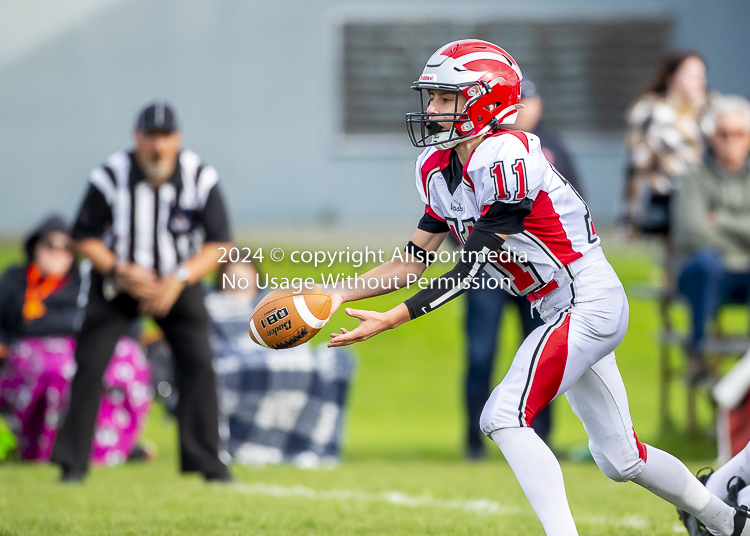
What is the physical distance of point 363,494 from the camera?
5.61 metres

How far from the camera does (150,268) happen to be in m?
6.15

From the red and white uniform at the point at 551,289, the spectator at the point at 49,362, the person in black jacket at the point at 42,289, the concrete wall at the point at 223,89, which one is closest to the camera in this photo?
the red and white uniform at the point at 551,289

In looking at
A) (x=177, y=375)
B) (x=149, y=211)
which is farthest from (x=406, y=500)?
(x=149, y=211)

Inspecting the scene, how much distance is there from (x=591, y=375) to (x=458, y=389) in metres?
8.03

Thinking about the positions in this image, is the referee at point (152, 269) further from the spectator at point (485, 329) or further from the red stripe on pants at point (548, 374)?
the red stripe on pants at point (548, 374)

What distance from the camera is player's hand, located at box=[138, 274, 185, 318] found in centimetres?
595

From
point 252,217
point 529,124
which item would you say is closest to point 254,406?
point 529,124

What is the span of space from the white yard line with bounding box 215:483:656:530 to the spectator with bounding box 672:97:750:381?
280cm

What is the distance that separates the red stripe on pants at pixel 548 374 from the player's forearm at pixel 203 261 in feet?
10.1

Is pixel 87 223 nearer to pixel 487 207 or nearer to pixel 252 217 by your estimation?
pixel 487 207

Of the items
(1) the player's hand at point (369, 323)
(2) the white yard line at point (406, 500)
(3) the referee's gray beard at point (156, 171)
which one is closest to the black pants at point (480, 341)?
(2) the white yard line at point (406, 500)

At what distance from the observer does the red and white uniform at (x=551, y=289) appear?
3.47m

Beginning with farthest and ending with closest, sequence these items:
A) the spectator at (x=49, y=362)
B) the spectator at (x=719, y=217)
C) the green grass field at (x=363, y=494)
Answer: the spectator at (x=49, y=362)
the spectator at (x=719, y=217)
the green grass field at (x=363, y=494)

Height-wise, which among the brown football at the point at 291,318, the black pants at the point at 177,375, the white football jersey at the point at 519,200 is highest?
the white football jersey at the point at 519,200
